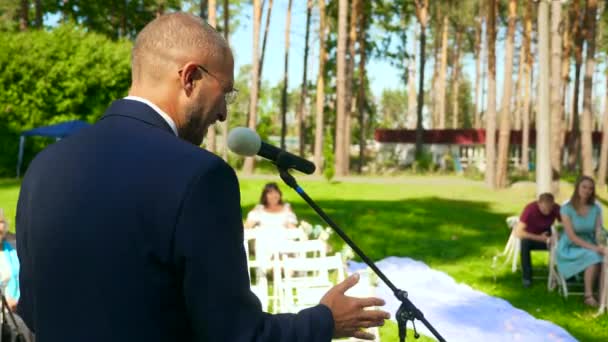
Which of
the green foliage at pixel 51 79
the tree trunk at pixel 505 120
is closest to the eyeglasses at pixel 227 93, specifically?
the tree trunk at pixel 505 120

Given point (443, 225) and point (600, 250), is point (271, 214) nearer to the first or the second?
point (600, 250)

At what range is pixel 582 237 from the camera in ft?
31.2

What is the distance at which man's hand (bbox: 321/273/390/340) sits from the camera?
1694mm

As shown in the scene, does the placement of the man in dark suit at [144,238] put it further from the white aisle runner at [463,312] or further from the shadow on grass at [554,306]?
the shadow on grass at [554,306]

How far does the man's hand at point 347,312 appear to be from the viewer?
1694 millimetres

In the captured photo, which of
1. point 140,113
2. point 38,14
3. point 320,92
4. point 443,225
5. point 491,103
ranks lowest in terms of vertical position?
point 443,225

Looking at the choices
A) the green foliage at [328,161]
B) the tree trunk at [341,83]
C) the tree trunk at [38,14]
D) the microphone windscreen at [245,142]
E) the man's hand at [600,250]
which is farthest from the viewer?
the tree trunk at [38,14]

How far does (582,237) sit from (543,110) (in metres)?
8.03

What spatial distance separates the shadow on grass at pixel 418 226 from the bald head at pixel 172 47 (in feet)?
36.1

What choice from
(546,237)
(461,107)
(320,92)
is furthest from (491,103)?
(461,107)

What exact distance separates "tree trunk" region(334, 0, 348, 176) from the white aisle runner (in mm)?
19498

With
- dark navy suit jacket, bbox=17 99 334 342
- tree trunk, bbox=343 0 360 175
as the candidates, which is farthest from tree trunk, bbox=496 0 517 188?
dark navy suit jacket, bbox=17 99 334 342

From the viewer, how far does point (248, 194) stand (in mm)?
22781

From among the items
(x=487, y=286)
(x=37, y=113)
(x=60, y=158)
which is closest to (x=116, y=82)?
(x=37, y=113)
